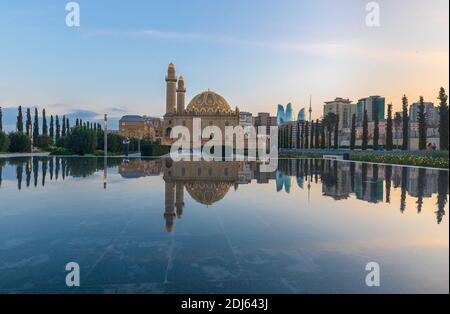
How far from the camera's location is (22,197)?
811 cm

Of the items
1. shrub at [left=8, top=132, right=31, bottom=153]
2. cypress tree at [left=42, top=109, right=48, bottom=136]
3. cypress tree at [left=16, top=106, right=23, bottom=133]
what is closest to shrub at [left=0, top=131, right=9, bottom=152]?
shrub at [left=8, top=132, right=31, bottom=153]

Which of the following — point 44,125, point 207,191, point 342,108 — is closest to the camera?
point 207,191

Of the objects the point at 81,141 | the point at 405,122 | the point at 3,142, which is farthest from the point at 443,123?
the point at 3,142

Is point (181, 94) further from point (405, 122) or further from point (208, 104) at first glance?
point (405, 122)

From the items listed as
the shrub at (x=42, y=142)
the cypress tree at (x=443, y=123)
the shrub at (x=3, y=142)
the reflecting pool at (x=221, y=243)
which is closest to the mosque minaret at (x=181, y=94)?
the shrub at (x=42, y=142)

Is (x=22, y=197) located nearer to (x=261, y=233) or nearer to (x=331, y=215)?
(x=261, y=233)

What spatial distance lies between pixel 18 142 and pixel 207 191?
35777 millimetres

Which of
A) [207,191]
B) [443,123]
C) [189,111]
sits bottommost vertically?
[207,191]

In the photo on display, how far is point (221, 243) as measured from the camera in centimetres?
452

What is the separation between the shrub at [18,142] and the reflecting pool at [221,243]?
33039 millimetres

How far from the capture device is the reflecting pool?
330 cm

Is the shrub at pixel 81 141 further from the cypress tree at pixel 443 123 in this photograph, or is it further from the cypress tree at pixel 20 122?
the cypress tree at pixel 443 123

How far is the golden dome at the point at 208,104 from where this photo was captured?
7494 cm
